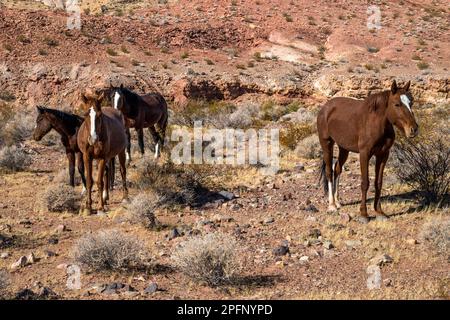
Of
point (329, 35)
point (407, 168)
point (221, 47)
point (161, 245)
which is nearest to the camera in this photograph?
point (161, 245)

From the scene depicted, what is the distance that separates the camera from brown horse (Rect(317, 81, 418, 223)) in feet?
25.5

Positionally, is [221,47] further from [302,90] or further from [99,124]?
[99,124]

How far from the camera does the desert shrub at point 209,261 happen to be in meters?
6.12

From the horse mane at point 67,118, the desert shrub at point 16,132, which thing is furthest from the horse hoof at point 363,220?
the desert shrub at point 16,132

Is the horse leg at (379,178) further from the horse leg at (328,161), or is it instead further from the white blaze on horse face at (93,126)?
the white blaze on horse face at (93,126)

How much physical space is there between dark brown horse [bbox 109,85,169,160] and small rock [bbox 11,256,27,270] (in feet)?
22.8

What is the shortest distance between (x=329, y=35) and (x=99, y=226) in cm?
3644

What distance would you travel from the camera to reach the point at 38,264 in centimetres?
700

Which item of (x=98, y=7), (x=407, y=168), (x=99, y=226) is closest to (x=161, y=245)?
(x=99, y=226)

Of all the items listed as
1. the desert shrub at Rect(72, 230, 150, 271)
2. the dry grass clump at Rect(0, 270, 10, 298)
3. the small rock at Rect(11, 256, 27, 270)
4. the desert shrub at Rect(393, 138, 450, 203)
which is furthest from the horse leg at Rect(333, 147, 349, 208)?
the dry grass clump at Rect(0, 270, 10, 298)

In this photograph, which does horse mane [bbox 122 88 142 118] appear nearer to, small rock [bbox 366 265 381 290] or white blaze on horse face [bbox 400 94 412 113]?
white blaze on horse face [bbox 400 94 412 113]

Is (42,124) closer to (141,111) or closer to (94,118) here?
(94,118)

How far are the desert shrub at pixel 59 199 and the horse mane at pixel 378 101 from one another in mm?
6213

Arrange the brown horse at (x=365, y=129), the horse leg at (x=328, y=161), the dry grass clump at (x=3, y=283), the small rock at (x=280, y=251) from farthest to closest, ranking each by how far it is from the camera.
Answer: the horse leg at (x=328, y=161)
the brown horse at (x=365, y=129)
the small rock at (x=280, y=251)
the dry grass clump at (x=3, y=283)
